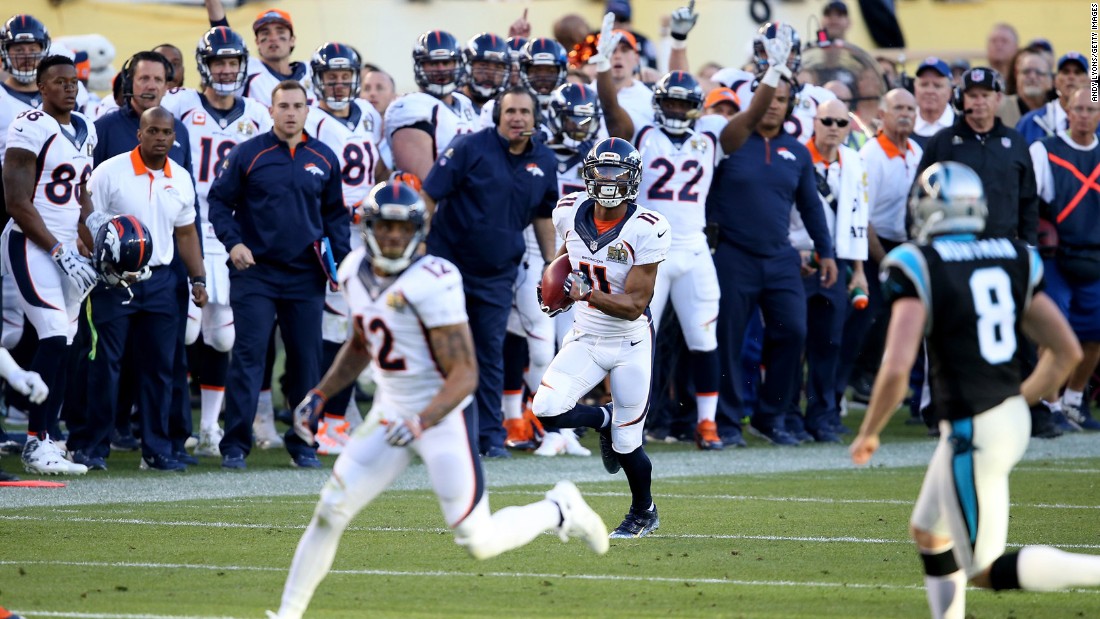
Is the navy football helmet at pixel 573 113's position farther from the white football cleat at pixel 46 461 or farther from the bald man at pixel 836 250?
the white football cleat at pixel 46 461

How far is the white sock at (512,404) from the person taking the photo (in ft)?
37.4

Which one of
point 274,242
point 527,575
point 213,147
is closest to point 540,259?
point 274,242

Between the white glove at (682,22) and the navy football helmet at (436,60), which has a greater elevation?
the white glove at (682,22)

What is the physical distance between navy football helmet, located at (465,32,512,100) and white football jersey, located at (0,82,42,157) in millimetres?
2784

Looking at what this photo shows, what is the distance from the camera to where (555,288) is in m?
8.27

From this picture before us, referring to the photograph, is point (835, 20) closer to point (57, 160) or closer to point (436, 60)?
point (436, 60)

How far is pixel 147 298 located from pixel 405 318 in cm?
439

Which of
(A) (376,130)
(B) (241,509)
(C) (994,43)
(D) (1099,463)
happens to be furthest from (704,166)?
(C) (994,43)

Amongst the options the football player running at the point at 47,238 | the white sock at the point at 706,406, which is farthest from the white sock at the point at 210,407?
the white sock at the point at 706,406

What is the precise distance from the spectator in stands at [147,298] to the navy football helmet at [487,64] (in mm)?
2392

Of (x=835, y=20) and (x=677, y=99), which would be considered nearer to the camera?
(x=677, y=99)

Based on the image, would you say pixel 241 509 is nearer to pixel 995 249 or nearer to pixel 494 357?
pixel 494 357

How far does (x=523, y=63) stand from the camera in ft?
37.9

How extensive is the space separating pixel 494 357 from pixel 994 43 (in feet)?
22.3
